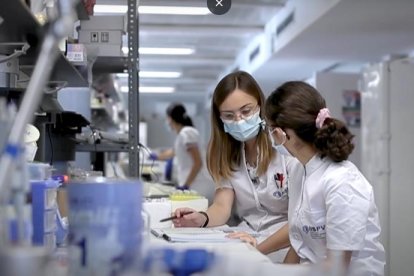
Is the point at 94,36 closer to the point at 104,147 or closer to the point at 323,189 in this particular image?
the point at 104,147

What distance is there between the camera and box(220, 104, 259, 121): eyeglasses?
2090mm

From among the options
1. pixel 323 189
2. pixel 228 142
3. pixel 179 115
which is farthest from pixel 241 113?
pixel 179 115

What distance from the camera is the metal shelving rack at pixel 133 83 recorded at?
7.66ft

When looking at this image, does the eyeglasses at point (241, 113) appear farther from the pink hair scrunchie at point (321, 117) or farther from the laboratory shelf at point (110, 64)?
the laboratory shelf at point (110, 64)

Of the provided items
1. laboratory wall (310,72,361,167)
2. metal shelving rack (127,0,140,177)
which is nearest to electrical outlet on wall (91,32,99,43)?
metal shelving rack (127,0,140,177)

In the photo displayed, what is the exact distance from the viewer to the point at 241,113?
2.10 meters

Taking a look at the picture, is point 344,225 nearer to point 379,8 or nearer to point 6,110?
point 6,110

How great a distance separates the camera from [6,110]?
965mm

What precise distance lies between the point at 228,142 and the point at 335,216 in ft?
2.43

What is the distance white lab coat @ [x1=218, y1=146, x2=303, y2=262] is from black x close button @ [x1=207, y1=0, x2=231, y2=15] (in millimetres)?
744

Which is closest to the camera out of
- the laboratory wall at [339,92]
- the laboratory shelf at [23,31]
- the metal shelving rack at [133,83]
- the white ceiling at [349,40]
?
the laboratory shelf at [23,31]

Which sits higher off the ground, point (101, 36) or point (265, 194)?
point (101, 36)

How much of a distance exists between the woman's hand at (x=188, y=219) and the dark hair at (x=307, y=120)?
0.50 metres

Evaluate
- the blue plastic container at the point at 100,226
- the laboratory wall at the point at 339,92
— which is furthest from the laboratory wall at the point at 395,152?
the blue plastic container at the point at 100,226
